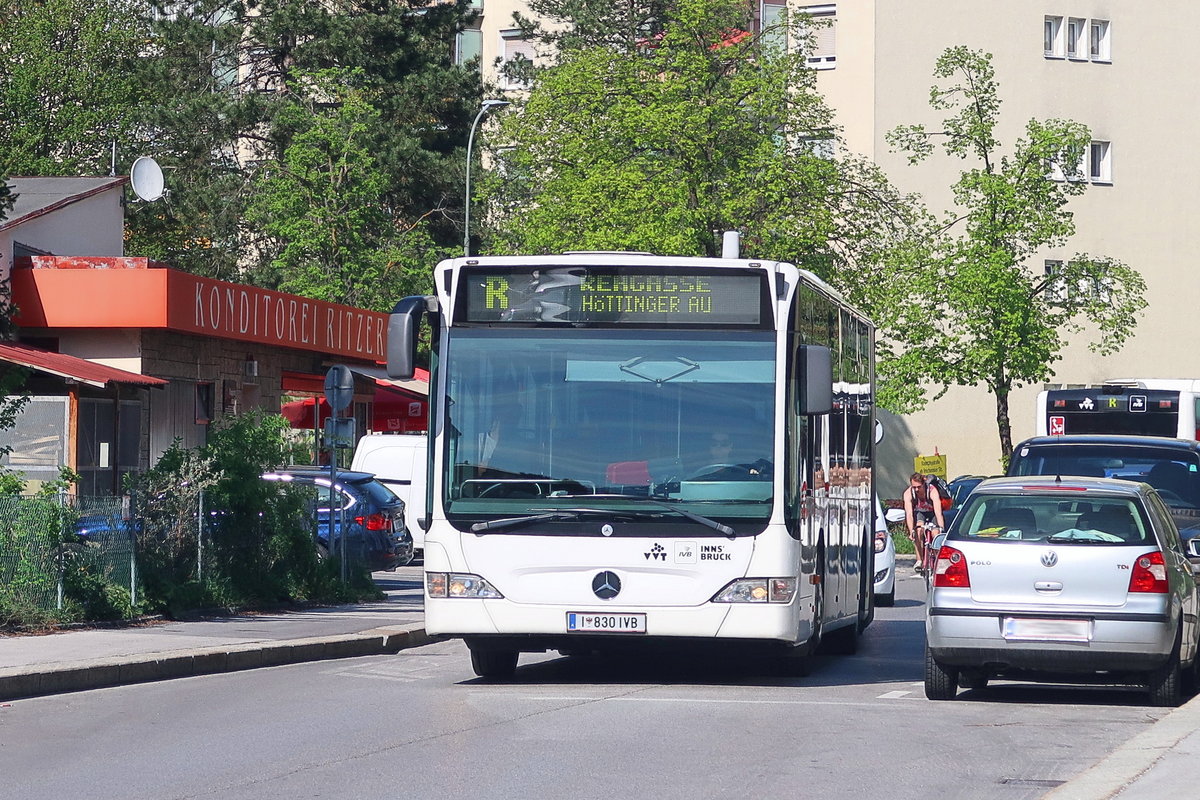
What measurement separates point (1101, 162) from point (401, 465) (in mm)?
32664

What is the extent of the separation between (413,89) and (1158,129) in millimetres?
22666

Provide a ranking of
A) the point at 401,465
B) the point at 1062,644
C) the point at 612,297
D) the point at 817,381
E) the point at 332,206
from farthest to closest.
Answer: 1. the point at 332,206
2. the point at 401,465
3. the point at 612,297
4. the point at 817,381
5. the point at 1062,644

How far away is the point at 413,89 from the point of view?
56.9 metres

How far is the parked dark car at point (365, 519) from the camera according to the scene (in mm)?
23875

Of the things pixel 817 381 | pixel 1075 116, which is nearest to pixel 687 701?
pixel 817 381

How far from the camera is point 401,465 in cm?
3133

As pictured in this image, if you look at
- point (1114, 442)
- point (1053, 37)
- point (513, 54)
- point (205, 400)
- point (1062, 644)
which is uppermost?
point (513, 54)

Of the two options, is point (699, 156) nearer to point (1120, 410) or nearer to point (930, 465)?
point (930, 465)

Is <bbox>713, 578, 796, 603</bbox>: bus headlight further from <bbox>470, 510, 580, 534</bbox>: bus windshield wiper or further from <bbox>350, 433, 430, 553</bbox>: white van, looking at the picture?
<bbox>350, 433, 430, 553</bbox>: white van

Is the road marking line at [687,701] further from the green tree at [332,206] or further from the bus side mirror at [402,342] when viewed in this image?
the green tree at [332,206]

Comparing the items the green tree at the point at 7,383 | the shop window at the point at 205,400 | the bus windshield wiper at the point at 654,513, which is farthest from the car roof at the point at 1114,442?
the shop window at the point at 205,400

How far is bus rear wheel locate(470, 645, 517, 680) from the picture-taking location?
14.1m

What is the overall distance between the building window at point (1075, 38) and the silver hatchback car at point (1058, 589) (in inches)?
1802

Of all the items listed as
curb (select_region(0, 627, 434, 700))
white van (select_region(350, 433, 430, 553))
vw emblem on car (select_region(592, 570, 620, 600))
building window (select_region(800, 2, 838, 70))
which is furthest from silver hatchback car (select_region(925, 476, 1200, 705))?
building window (select_region(800, 2, 838, 70))
